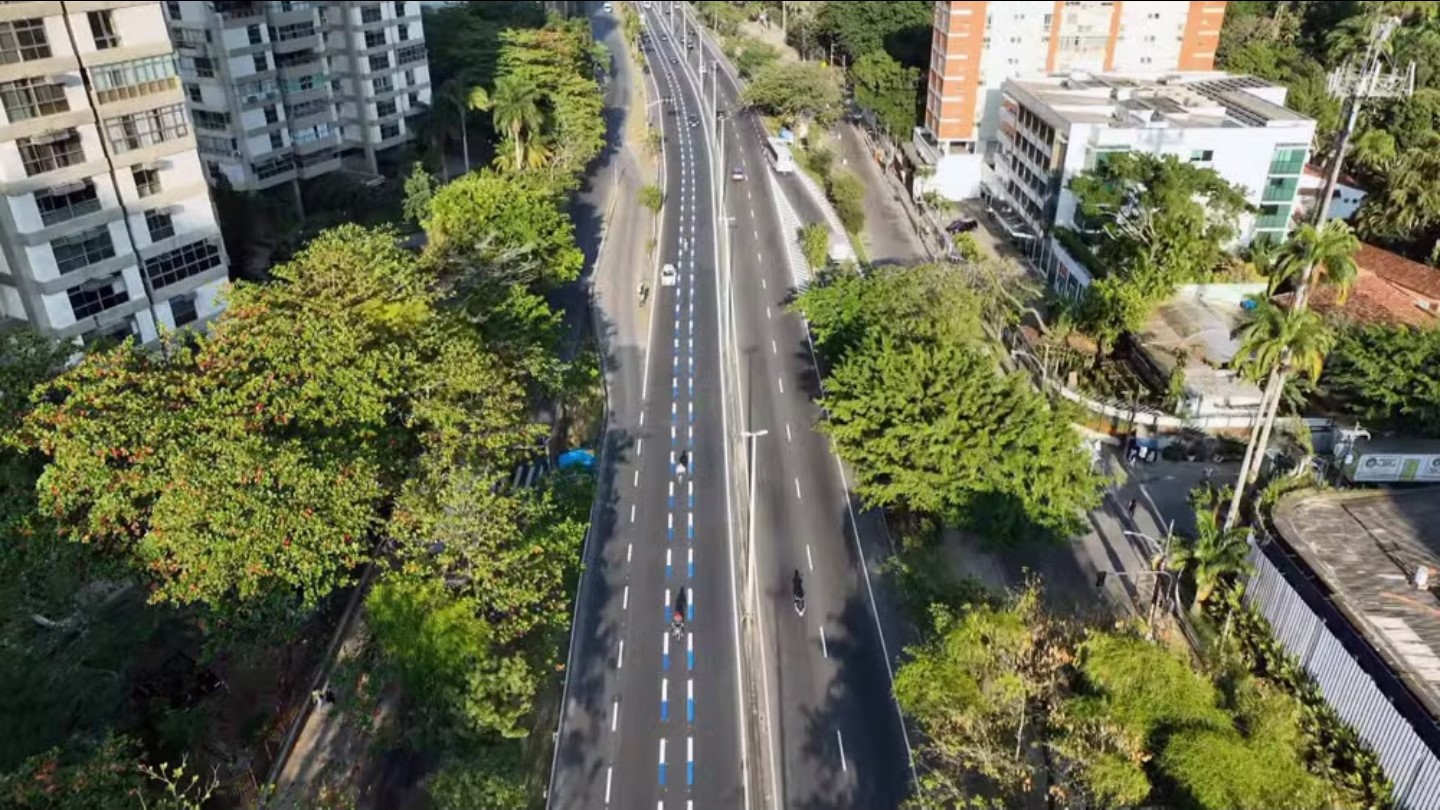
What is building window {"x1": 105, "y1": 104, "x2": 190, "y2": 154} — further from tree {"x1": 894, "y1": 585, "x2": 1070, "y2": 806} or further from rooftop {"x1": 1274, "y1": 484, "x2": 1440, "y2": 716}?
rooftop {"x1": 1274, "y1": 484, "x2": 1440, "y2": 716}

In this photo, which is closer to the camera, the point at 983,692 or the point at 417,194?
the point at 983,692

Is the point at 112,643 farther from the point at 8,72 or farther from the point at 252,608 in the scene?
the point at 8,72

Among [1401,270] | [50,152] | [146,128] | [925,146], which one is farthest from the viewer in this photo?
[925,146]

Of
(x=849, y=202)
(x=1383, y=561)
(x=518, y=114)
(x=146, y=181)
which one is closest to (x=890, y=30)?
(x=849, y=202)

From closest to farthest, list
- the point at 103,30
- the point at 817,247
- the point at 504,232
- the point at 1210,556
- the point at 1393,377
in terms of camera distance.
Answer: the point at 1210,556, the point at 103,30, the point at 1393,377, the point at 504,232, the point at 817,247

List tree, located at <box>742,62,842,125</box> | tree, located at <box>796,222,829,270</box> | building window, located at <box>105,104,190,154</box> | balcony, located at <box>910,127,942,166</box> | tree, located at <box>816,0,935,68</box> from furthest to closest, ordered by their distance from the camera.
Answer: tree, located at <box>816,0,935,68</box>, tree, located at <box>742,62,842,125</box>, balcony, located at <box>910,127,942,166</box>, tree, located at <box>796,222,829,270</box>, building window, located at <box>105,104,190,154</box>

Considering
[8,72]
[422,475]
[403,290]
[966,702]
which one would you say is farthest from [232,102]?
[966,702]

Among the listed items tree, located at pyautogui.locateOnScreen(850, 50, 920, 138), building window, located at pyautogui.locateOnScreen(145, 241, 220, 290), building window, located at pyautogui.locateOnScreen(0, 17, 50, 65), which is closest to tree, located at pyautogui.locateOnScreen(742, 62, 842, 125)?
tree, located at pyautogui.locateOnScreen(850, 50, 920, 138)

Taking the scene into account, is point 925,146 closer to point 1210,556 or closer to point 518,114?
point 518,114
